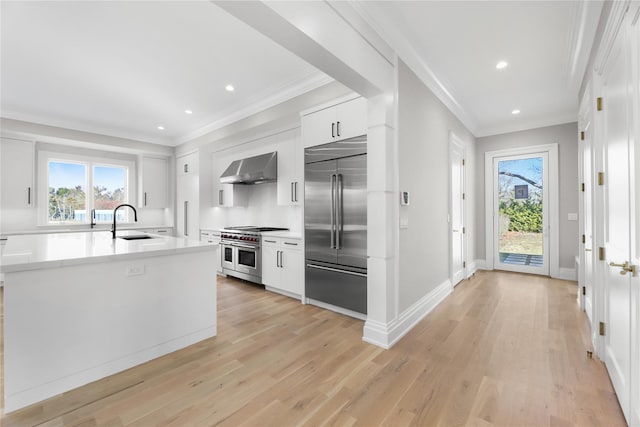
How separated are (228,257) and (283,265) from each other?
1548mm

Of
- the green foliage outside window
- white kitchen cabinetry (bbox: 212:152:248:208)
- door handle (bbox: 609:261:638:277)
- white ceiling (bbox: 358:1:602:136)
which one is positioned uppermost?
white ceiling (bbox: 358:1:602:136)

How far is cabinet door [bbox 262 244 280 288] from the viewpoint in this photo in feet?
13.2

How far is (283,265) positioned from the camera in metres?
3.91

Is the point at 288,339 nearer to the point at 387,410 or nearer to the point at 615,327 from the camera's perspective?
the point at 387,410

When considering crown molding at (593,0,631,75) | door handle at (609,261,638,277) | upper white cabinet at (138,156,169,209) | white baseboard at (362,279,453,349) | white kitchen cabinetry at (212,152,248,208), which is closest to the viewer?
door handle at (609,261,638,277)

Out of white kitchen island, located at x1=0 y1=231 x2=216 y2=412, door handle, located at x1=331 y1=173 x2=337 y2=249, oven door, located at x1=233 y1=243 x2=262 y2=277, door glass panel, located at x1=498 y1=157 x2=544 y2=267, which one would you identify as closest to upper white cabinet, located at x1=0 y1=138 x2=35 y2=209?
white kitchen island, located at x1=0 y1=231 x2=216 y2=412

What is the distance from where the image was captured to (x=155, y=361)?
223 centimetres

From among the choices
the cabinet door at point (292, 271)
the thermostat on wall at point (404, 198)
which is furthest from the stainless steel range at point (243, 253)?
the thermostat on wall at point (404, 198)

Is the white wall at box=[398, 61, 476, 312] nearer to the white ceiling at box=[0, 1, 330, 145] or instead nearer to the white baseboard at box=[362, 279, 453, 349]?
the white baseboard at box=[362, 279, 453, 349]

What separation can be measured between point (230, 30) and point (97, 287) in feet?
8.16

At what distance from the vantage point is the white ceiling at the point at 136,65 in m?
2.43

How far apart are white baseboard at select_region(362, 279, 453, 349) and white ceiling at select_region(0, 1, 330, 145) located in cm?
281

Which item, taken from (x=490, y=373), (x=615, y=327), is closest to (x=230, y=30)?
(x=490, y=373)

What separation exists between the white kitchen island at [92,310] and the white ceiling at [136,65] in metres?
2.04
